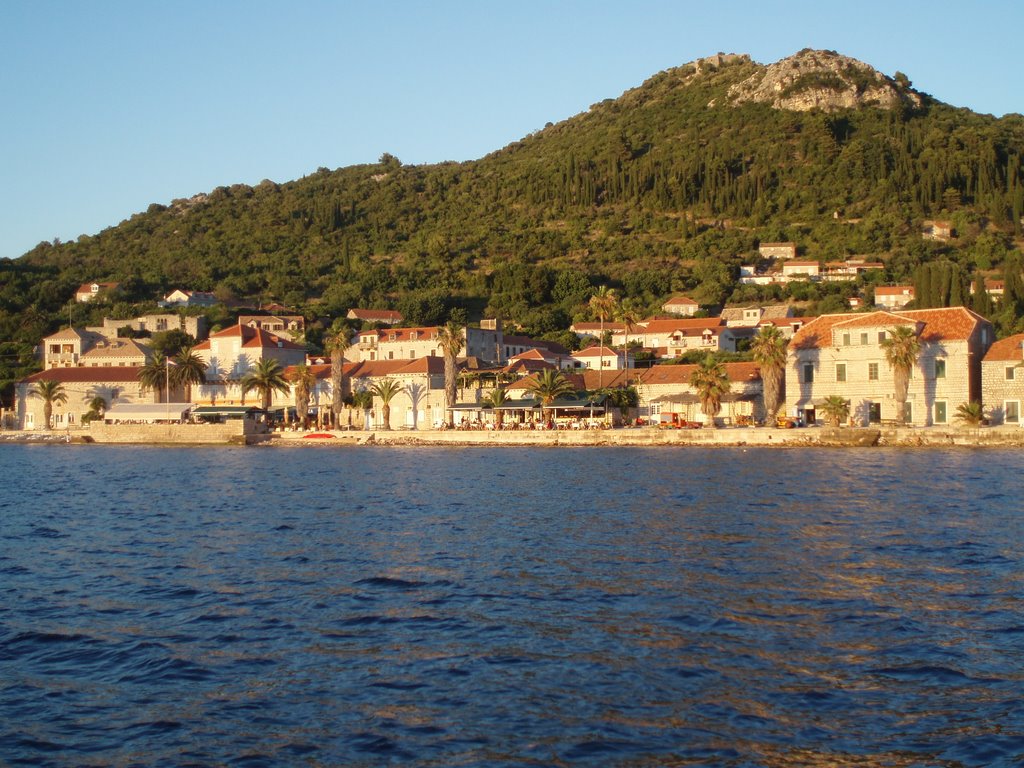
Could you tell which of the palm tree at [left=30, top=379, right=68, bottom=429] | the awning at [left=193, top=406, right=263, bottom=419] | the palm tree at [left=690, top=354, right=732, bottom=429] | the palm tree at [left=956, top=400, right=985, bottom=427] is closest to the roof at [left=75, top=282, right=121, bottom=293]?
the palm tree at [left=30, top=379, right=68, bottom=429]

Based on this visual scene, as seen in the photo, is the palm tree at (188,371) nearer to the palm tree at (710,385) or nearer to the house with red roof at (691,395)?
the house with red roof at (691,395)

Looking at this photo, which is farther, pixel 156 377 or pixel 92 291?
pixel 92 291

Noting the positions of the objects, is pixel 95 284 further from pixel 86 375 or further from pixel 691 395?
pixel 691 395

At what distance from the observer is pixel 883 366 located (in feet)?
178

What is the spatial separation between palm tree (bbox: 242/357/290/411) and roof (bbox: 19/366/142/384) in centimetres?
1051

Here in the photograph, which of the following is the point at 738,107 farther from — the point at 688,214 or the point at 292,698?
the point at 292,698

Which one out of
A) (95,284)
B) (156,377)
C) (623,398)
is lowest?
(623,398)

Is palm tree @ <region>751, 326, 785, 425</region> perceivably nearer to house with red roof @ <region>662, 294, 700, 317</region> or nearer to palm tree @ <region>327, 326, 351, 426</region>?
palm tree @ <region>327, 326, 351, 426</region>

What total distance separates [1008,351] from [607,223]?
3494 inches

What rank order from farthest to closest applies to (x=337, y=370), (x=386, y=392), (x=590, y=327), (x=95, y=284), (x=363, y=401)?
(x=95, y=284) → (x=590, y=327) → (x=363, y=401) → (x=337, y=370) → (x=386, y=392)

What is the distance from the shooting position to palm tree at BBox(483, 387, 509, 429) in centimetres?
6438

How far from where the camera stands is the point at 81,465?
49.2 m

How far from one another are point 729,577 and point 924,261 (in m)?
102

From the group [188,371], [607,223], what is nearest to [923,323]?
[188,371]
